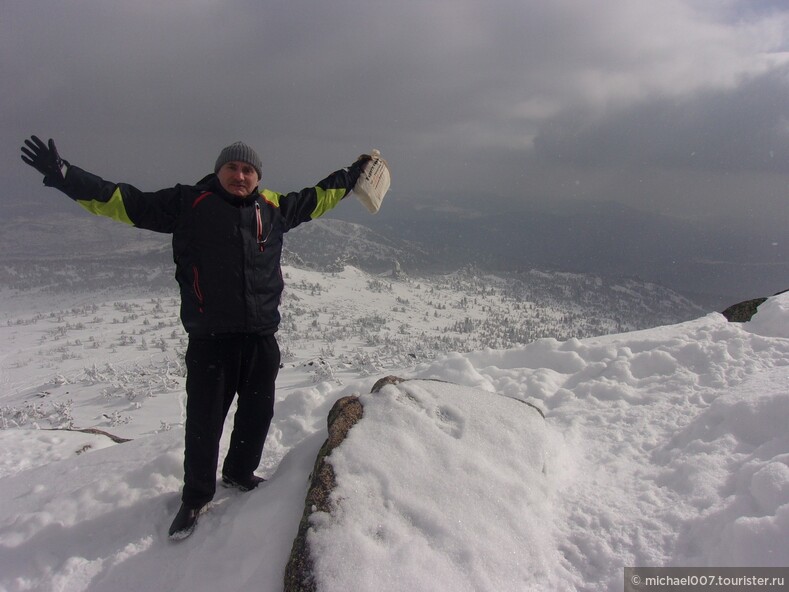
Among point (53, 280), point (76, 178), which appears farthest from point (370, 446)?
point (53, 280)

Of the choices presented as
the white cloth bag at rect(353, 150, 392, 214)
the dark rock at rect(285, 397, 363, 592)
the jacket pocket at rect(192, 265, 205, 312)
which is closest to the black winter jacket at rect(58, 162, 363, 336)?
the jacket pocket at rect(192, 265, 205, 312)

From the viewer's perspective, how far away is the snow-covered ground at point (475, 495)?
245cm

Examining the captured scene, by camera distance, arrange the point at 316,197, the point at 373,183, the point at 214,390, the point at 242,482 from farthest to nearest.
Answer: the point at 373,183, the point at 316,197, the point at 242,482, the point at 214,390

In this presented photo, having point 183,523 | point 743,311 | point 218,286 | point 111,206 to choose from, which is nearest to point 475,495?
point 183,523

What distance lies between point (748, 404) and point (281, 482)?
455cm

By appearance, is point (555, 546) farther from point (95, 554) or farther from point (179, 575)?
point (95, 554)

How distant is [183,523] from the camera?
10.2 feet

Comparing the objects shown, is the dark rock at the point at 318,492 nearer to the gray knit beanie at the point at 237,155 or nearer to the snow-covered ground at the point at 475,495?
the snow-covered ground at the point at 475,495

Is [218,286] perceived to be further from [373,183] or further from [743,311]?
[743,311]

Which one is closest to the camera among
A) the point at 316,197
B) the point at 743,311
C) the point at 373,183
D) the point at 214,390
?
the point at 214,390

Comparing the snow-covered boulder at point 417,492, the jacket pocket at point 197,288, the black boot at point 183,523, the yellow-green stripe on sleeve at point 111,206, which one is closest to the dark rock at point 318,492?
the snow-covered boulder at point 417,492

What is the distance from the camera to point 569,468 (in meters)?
3.67

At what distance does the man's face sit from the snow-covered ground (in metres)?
2.31

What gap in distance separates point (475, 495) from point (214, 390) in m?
2.29
